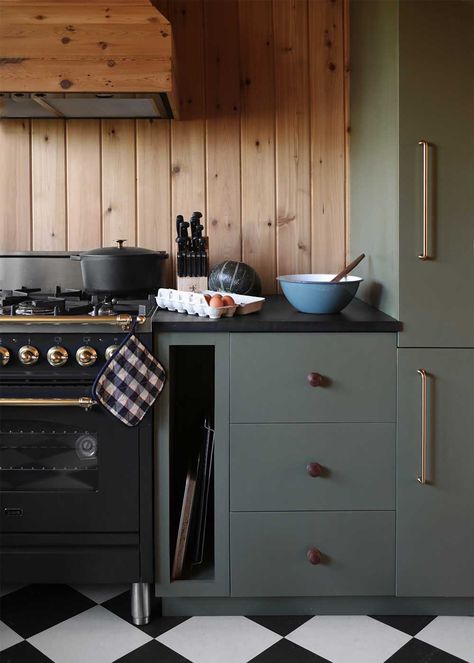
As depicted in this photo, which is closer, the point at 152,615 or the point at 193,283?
the point at 152,615

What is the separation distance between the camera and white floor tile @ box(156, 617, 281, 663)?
1.85m

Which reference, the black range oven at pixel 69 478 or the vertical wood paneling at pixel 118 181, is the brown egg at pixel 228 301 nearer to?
the black range oven at pixel 69 478

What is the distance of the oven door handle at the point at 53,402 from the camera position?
1922 millimetres

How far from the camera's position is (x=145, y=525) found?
1.99 meters

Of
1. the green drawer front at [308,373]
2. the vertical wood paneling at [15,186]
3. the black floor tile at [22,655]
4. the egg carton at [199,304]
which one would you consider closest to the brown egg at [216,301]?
the egg carton at [199,304]

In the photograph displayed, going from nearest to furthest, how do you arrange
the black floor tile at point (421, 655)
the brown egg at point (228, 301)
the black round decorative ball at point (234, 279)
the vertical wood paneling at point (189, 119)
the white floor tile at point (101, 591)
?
the black floor tile at point (421, 655) < the brown egg at point (228, 301) < the white floor tile at point (101, 591) < the black round decorative ball at point (234, 279) < the vertical wood paneling at point (189, 119)

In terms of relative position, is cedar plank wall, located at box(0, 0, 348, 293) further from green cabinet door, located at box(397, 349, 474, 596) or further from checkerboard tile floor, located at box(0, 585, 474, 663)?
checkerboard tile floor, located at box(0, 585, 474, 663)

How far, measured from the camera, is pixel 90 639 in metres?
1.93

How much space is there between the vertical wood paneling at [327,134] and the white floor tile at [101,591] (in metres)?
1.29

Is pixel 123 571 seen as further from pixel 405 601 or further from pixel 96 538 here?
pixel 405 601

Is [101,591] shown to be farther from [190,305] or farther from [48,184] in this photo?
[48,184]

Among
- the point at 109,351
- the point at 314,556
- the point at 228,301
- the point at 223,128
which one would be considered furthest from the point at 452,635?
the point at 223,128

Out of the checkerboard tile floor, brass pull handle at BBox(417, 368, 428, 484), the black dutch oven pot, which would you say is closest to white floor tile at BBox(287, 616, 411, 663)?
the checkerboard tile floor

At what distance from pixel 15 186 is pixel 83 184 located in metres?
0.25
